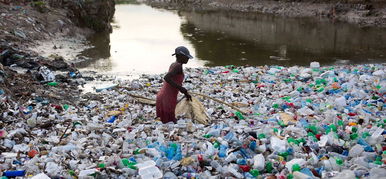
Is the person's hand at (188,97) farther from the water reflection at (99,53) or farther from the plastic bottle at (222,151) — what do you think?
the water reflection at (99,53)

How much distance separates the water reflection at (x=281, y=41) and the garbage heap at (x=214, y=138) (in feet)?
20.9

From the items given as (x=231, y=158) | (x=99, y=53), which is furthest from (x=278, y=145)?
(x=99, y=53)

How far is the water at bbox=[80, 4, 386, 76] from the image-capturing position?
11.9 meters

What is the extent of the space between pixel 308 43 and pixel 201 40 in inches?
190

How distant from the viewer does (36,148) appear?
3.76 metres

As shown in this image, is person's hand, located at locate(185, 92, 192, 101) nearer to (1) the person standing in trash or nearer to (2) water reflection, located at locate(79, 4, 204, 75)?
A: (1) the person standing in trash

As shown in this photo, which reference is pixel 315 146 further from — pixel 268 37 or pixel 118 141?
pixel 268 37

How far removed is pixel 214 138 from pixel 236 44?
11.5 m

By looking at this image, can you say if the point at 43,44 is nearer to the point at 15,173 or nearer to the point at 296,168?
the point at 15,173

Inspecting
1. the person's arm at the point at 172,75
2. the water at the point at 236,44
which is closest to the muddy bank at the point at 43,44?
the water at the point at 236,44

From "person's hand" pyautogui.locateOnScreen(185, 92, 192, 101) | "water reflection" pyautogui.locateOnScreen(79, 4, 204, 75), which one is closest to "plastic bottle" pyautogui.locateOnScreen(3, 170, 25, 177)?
"person's hand" pyautogui.locateOnScreen(185, 92, 192, 101)

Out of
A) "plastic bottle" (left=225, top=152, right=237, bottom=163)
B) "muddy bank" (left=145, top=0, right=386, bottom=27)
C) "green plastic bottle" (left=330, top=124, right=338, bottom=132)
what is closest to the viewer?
"plastic bottle" (left=225, top=152, right=237, bottom=163)

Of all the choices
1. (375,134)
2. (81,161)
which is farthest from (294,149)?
(81,161)

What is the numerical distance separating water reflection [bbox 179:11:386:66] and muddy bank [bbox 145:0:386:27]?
6.13 feet
